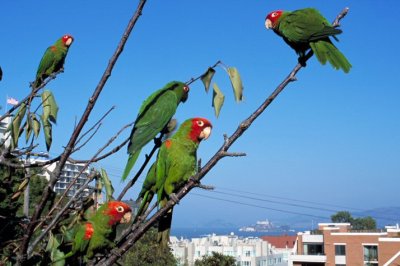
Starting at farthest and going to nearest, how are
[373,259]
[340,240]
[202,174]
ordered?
[340,240], [373,259], [202,174]

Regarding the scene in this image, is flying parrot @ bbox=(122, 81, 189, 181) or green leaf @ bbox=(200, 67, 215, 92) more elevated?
green leaf @ bbox=(200, 67, 215, 92)

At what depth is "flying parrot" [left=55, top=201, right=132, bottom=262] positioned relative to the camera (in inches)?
70.2

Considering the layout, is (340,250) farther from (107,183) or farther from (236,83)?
(236,83)

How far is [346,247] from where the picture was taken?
100 feet

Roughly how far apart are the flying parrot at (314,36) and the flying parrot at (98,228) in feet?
3.02

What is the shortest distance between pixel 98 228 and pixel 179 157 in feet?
1.54

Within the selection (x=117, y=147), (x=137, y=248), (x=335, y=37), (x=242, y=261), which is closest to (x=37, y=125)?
(x=117, y=147)

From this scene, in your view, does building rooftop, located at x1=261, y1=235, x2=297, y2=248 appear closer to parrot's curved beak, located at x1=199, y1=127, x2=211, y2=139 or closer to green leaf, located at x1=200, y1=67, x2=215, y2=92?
parrot's curved beak, located at x1=199, y1=127, x2=211, y2=139

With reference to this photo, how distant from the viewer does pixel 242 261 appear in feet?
180

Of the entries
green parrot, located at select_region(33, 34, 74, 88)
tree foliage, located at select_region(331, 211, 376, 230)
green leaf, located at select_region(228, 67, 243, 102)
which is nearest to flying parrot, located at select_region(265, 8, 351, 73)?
green leaf, located at select_region(228, 67, 243, 102)

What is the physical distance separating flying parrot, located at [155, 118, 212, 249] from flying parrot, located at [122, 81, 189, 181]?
0.92 ft

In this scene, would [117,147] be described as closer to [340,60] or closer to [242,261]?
[340,60]

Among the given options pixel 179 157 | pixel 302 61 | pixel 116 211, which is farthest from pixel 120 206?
pixel 302 61

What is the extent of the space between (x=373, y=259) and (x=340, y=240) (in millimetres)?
3142
